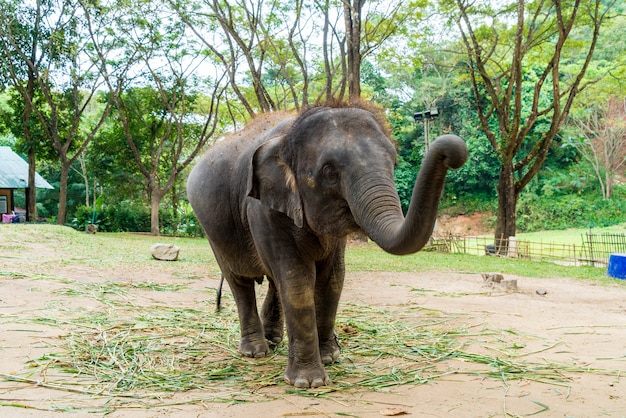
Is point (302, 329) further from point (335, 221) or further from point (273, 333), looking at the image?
point (273, 333)

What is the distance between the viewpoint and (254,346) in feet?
17.2

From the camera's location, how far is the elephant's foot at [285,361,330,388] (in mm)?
4254

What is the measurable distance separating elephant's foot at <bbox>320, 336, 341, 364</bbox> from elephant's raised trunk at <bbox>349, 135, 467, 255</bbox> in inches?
66.3

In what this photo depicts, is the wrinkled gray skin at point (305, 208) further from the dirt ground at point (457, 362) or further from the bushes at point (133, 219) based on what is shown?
the bushes at point (133, 219)

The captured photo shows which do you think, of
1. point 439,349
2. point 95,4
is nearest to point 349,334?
point 439,349

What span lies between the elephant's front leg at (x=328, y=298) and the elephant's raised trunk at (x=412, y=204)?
1213 millimetres

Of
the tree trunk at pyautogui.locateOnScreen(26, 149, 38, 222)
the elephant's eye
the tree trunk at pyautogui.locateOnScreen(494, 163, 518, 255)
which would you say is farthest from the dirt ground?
the tree trunk at pyautogui.locateOnScreen(26, 149, 38, 222)

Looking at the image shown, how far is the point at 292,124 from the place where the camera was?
418 cm

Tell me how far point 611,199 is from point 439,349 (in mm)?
35354

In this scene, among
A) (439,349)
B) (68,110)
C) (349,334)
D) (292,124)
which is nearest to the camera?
(292,124)

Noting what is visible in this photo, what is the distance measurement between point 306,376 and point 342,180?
4.92 ft

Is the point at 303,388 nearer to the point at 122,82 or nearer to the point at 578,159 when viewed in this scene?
the point at 122,82

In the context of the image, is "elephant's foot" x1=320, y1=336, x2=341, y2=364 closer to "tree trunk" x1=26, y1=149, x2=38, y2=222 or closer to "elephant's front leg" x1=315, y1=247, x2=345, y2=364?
"elephant's front leg" x1=315, y1=247, x2=345, y2=364

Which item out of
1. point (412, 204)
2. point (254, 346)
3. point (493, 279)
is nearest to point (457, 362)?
point (254, 346)
